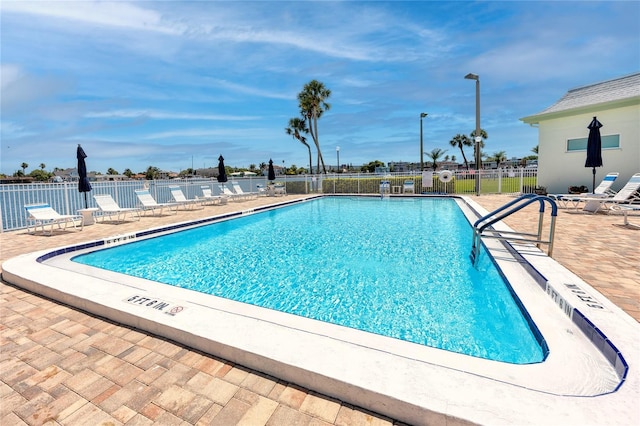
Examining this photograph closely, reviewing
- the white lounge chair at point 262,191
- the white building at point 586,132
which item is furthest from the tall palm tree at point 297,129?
the white building at point 586,132

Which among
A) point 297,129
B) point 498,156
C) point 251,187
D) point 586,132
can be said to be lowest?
point 251,187

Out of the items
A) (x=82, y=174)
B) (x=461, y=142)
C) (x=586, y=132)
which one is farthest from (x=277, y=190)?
(x=461, y=142)

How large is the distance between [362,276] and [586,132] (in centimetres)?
1447

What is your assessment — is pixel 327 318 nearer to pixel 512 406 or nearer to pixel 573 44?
pixel 512 406

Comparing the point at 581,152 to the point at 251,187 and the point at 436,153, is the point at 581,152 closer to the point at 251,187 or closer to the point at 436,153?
the point at 251,187

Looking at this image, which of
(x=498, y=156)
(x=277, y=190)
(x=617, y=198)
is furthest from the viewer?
(x=498, y=156)

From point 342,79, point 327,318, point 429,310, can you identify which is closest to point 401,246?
point 429,310

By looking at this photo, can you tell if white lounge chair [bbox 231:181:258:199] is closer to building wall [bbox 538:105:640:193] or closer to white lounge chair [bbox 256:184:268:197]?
white lounge chair [bbox 256:184:268:197]

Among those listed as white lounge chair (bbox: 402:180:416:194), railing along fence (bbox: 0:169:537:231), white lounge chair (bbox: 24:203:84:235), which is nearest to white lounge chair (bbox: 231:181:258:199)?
railing along fence (bbox: 0:169:537:231)

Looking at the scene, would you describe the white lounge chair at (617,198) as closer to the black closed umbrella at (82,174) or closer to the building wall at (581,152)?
the building wall at (581,152)

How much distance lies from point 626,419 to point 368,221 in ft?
27.8

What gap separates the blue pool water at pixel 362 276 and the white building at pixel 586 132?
29.5 ft

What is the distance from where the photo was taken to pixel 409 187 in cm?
1828

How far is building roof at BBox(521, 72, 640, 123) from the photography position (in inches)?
470
